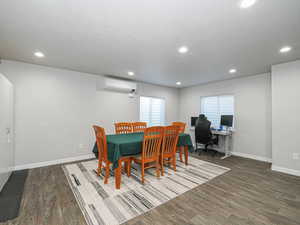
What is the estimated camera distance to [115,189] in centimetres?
231


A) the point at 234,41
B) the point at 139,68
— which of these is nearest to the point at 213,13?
the point at 234,41

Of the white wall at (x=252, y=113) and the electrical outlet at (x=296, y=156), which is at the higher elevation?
the white wall at (x=252, y=113)

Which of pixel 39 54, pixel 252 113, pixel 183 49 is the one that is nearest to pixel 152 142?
pixel 183 49

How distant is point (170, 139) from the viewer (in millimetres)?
2930

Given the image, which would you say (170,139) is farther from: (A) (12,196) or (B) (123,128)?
(A) (12,196)

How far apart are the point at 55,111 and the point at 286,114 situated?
557cm

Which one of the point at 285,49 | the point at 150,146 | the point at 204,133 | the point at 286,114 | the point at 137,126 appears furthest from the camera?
the point at 204,133

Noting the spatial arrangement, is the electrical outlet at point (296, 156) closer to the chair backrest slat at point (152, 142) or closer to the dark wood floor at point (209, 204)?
Answer: the dark wood floor at point (209, 204)

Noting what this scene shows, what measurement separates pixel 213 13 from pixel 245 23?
519 millimetres

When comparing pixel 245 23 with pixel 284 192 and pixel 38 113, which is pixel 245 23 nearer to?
pixel 284 192

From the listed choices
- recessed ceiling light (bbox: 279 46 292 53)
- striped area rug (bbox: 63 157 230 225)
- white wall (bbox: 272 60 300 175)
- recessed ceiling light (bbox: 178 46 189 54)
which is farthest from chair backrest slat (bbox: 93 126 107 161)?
white wall (bbox: 272 60 300 175)

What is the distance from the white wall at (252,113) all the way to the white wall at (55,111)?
12.7 feet

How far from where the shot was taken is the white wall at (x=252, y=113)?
12.6ft

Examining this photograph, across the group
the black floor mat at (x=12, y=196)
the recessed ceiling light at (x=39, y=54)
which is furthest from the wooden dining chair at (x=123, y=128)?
the recessed ceiling light at (x=39, y=54)
